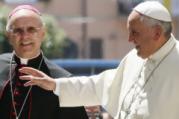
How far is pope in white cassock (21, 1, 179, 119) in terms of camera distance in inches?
167

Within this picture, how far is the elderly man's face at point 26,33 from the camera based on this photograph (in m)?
4.90

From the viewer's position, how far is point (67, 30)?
1299 inches

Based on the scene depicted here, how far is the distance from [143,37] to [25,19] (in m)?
1.07

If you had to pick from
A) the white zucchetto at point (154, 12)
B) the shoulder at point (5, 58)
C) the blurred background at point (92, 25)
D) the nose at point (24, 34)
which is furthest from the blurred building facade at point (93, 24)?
the white zucchetto at point (154, 12)

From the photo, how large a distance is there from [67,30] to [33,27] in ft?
92.1

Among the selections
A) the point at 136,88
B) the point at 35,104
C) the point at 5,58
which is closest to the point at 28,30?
the point at 5,58

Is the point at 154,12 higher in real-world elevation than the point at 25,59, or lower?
higher

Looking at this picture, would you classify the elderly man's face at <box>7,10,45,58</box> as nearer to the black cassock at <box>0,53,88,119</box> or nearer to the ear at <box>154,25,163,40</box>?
the black cassock at <box>0,53,88,119</box>

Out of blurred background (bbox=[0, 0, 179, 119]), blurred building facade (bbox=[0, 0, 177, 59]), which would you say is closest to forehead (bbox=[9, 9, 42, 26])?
blurred background (bbox=[0, 0, 179, 119])

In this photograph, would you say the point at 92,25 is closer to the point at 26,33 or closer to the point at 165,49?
the point at 26,33

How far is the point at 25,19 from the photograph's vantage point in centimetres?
498

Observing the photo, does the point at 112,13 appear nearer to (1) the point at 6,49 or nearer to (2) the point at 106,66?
(1) the point at 6,49

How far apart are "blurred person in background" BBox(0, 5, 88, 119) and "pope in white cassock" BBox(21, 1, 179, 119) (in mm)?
492

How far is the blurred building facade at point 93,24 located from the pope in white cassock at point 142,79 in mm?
27489
